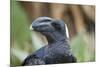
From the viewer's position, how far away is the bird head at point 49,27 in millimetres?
1772

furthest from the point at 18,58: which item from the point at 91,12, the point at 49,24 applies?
the point at 91,12

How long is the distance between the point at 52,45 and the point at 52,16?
0.29m

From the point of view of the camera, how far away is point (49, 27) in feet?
5.93

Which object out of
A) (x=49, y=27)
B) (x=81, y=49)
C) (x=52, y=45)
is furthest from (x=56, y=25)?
(x=81, y=49)

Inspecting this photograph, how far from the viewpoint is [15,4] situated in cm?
170

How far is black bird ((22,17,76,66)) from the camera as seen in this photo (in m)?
1.77

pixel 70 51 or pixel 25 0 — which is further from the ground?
pixel 25 0

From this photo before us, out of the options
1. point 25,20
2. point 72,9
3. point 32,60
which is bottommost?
point 32,60

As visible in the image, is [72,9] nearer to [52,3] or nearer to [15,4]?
[52,3]

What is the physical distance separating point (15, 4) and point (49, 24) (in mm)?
376

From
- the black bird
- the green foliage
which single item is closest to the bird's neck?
the black bird

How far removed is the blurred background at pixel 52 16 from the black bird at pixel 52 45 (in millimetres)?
44
